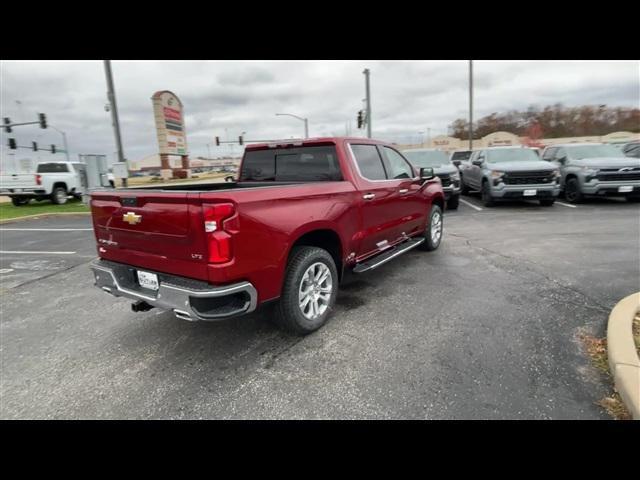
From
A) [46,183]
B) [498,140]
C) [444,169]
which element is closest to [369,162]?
[444,169]

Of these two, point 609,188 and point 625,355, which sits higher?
point 609,188

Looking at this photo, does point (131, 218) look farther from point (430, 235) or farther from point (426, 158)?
point (426, 158)

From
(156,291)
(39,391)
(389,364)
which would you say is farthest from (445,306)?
(39,391)

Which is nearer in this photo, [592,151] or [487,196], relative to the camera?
[487,196]

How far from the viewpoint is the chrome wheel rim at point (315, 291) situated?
3371 millimetres

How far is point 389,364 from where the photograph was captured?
294 centimetres

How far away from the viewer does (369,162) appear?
15.0ft

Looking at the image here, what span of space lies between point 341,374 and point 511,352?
1424 mm

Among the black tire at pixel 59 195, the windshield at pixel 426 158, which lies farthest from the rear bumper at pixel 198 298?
the black tire at pixel 59 195

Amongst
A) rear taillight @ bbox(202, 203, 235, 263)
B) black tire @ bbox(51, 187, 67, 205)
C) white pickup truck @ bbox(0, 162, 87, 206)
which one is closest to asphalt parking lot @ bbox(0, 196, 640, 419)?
rear taillight @ bbox(202, 203, 235, 263)

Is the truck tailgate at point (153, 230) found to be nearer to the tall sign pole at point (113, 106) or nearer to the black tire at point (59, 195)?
the tall sign pole at point (113, 106)

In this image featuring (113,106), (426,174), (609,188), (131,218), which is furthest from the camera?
(113,106)

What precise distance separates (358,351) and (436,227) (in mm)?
3886

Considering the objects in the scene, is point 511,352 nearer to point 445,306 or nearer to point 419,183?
point 445,306
